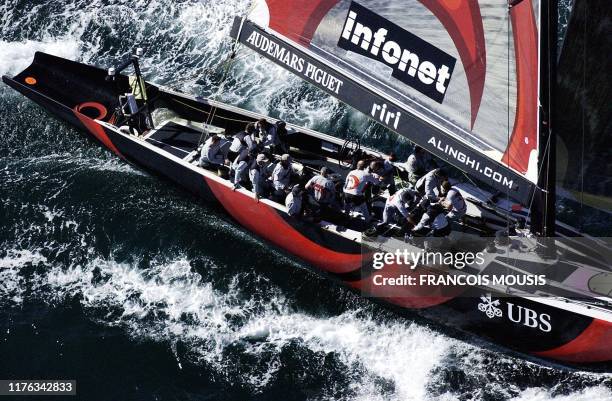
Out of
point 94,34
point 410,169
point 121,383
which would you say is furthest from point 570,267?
point 94,34

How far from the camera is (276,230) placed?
54.2 ft

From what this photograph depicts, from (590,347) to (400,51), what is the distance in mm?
5646

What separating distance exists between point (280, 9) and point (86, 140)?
26.7 feet

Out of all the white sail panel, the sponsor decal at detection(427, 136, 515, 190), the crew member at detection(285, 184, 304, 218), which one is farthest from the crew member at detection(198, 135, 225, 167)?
the sponsor decal at detection(427, 136, 515, 190)

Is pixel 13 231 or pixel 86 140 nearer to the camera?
pixel 13 231

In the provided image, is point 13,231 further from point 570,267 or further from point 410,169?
point 570,267

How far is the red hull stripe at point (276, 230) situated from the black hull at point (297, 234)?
2 cm

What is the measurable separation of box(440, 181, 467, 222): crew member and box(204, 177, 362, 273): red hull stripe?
5.96 ft

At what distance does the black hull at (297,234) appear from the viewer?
14.0 m

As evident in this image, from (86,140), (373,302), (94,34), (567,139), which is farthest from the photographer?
(94,34)

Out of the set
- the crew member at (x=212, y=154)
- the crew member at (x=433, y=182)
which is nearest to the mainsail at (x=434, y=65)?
the crew member at (x=433, y=182)

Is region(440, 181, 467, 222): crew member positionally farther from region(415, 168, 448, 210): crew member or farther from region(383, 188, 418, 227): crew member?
region(383, 188, 418, 227): crew member

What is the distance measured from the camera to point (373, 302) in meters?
16.4

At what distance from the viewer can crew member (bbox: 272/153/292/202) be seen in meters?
16.1
